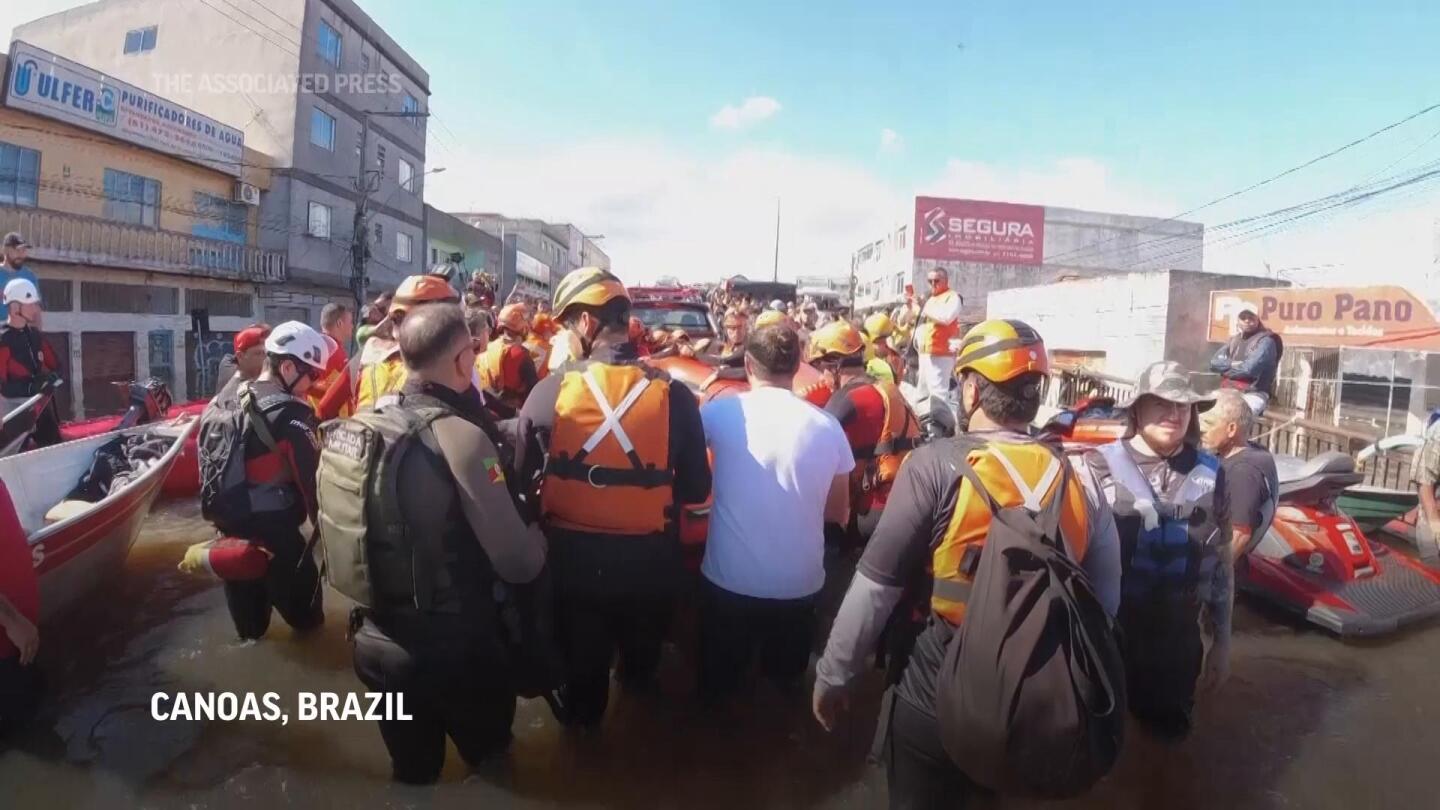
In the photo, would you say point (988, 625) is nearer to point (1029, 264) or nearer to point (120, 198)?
point (120, 198)

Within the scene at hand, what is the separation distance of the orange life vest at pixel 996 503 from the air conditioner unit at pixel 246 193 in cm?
2701

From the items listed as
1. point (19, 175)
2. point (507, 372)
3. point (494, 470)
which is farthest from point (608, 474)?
point (19, 175)

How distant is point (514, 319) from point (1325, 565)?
6.27m

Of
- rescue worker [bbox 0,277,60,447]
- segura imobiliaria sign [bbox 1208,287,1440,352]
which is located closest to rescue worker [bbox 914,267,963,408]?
rescue worker [bbox 0,277,60,447]

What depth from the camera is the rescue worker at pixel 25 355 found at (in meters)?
6.72

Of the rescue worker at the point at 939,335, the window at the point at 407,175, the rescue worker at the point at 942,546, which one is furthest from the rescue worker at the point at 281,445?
the window at the point at 407,175

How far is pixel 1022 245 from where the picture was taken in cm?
4522

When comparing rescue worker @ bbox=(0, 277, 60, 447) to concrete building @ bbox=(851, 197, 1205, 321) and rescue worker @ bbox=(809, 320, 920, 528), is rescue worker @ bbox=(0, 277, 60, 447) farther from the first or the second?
concrete building @ bbox=(851, 197, 1205, 321)

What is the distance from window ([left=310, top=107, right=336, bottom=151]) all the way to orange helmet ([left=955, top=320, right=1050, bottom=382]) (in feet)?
98.3

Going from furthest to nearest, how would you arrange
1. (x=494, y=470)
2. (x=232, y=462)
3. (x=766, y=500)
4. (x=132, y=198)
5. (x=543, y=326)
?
(x=132, y=198), (x=543, y=326), (x=232, y=462), (x=766, y=500), (x=494, y=470)

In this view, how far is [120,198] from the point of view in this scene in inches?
763

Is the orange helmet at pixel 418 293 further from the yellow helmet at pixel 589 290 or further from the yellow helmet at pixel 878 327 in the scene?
the yellow helmet at pixel 878 327

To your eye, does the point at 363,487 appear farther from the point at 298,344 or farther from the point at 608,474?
the point at 298,344

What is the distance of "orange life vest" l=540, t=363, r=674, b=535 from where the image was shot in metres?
2.69
